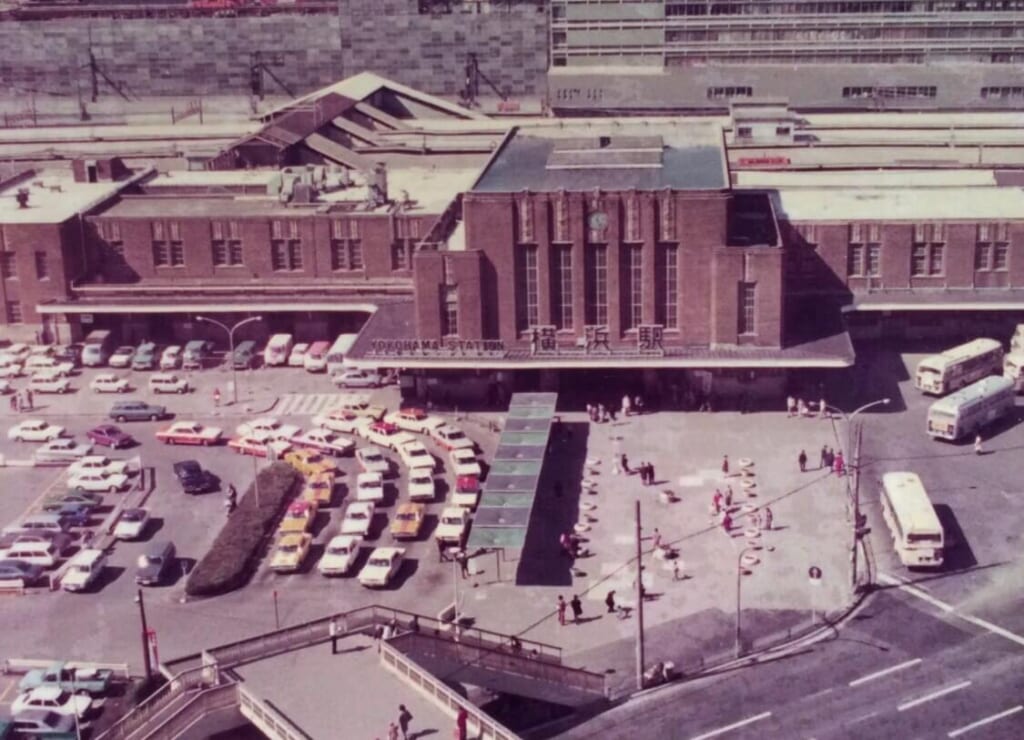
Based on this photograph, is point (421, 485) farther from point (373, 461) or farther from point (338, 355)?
point (338, 355)

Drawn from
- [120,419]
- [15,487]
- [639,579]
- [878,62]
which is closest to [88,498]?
[15,487]

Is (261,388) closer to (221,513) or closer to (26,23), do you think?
(221,513)

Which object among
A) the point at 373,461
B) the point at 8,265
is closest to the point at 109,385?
the point at 8,265

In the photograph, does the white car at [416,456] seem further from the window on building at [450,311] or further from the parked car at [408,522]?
the window on building at [450,311]

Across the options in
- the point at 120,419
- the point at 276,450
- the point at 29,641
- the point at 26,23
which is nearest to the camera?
the point at 29,641

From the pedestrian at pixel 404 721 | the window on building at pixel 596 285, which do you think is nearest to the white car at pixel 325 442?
the window on building at pixel 596 285

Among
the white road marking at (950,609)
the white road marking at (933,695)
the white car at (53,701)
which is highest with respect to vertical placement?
the white road marking at (950,609)

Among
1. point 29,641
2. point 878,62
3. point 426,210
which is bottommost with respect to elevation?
point 29,641
